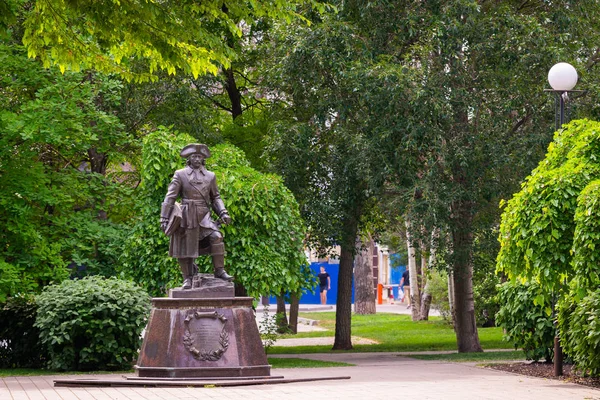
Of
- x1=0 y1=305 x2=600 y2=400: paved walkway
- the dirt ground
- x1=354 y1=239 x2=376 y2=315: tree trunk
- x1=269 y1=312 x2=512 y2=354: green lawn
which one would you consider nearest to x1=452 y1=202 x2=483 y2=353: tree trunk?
x1=269 y1=312 x2=512 y2=354: green lawn

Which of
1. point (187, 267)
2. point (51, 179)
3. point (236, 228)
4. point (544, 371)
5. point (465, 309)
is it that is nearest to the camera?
point (187, 267)

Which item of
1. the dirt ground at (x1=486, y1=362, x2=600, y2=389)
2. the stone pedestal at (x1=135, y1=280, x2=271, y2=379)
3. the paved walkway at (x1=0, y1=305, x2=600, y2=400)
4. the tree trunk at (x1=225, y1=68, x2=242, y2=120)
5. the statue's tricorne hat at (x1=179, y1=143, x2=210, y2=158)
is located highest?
the tree trunk at (x1=225, y1=68, x2=242, y2=120)

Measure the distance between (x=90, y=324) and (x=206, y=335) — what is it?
4185 millimetres

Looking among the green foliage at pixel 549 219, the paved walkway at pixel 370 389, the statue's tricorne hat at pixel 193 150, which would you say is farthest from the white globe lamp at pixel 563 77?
the statue's tricorne hat at pixel 193 150

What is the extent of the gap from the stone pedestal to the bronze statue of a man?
1.44 ft

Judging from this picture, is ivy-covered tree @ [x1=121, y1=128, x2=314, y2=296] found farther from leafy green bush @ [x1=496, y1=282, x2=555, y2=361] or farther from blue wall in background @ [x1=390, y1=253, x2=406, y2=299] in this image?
blue wall in background @ [x1=390, y1=253, x2=406, y2=299]

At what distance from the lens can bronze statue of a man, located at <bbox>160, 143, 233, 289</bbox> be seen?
562 inches

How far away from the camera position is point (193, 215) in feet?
46.9

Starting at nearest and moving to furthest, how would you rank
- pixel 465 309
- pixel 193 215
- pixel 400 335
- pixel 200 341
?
pixel 200 341, pixel 193 215, pixel 465 309, pixel 400 335

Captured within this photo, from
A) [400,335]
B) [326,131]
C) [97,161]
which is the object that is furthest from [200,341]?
[400,335]

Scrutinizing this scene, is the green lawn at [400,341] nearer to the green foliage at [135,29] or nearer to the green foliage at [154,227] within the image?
the green foliage at [154,227]

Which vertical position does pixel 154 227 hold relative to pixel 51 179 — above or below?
below

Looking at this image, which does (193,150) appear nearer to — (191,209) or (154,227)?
(191,209)

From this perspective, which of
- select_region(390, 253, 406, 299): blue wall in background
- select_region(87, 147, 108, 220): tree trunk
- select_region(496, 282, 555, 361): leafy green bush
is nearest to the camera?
select_region(496, 282, 555, 361): leafy green bush
